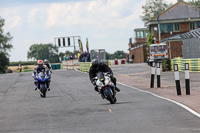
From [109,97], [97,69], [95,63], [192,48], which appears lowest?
[109,97]

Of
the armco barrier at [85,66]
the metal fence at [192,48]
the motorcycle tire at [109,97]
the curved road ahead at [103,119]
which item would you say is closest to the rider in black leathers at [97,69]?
the motorcycle tire at [109,97]

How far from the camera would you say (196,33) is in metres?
40.2

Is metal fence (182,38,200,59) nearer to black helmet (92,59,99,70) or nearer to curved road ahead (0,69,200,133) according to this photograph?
black helmet (92,59,99,70)

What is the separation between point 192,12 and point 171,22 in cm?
451

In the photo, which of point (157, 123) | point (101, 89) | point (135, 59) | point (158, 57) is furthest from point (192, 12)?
point (157, 123)

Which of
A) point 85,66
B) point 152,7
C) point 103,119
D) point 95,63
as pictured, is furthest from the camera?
point 152,7

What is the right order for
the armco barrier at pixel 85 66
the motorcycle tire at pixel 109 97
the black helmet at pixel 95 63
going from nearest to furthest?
1. the motorcycle tire at pixel 109 97
2. the black helmet at pixel 95 63
3. the armco barrier at pixel 85 66

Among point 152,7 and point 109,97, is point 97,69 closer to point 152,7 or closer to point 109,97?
point 109,97

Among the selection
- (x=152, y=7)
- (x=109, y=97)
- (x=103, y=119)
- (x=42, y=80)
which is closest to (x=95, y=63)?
(x=109, y=97)

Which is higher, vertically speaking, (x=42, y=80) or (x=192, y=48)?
(x=192, y=48)

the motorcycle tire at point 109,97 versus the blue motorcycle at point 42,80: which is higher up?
the blue motorcycle at point 42,80

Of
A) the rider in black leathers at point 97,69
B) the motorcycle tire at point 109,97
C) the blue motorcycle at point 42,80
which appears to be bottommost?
the motorcycle tire at point 109,97

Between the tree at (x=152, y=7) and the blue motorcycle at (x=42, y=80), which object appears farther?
the tree at (x=152, y=7)

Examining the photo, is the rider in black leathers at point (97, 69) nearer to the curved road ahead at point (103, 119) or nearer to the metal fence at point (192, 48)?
the curved road ahead at point (103, 119)
